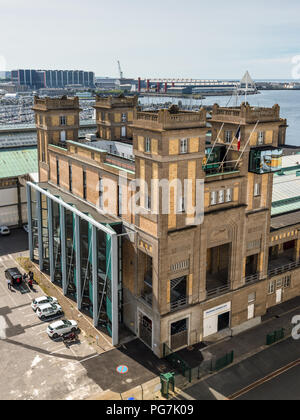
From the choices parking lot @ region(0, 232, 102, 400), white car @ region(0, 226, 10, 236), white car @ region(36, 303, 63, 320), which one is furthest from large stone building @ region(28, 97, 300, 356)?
white car @ region(0, 226, 10, 236)

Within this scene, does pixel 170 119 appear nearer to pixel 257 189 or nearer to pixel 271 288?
pixel 257 189

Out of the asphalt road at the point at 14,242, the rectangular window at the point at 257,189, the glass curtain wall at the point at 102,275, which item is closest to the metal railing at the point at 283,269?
the rectangular window at the point at 257,189

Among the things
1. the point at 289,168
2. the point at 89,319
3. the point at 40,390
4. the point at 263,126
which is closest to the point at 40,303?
the point at 89,319

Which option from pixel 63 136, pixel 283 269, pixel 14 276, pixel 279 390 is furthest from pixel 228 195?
pixel 14 276

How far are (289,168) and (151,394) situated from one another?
1625 inches

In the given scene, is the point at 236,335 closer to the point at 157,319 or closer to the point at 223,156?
the point at 157,319

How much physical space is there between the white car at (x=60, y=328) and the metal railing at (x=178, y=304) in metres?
11.3

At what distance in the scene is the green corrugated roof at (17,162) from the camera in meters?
76.9

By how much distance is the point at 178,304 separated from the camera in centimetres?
4206

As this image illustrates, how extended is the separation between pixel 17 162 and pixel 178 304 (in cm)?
5004

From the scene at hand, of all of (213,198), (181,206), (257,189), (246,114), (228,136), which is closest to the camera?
(181,206)

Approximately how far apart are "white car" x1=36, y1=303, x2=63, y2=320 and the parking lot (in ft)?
2.51

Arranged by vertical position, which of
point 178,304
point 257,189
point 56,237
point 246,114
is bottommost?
point 178,304
